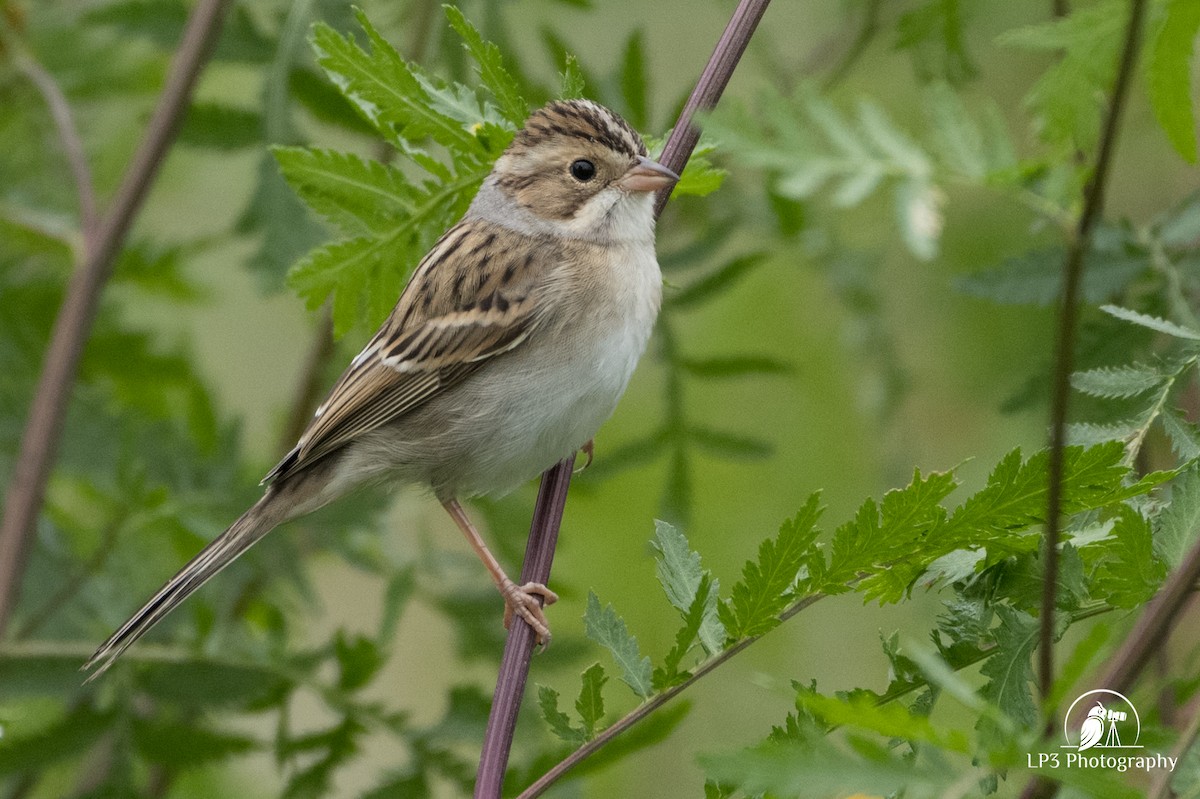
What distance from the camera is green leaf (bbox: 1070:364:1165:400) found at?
179 centimetres

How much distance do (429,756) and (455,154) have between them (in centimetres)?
139

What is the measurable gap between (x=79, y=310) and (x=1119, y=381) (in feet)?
7.39

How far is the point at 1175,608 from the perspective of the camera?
121cm

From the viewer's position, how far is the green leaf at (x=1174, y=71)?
4.59 feet

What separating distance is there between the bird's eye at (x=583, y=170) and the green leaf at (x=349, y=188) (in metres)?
0.74

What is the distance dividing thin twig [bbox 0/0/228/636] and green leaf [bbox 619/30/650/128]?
3.01ft

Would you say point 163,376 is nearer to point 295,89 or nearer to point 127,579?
point 127,579

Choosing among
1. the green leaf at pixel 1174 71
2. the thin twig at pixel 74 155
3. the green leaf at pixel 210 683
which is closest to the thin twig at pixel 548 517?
the green leaf at pixel 1174 71

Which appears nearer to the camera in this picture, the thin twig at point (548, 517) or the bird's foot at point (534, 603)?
the thin twig at point (548, 517)

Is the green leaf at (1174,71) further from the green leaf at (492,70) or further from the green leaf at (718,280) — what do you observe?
the green leaf at (718,280)

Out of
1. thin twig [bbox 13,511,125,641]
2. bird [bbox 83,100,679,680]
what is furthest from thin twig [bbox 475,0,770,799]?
thin twig [bbox 13,511,125,641]

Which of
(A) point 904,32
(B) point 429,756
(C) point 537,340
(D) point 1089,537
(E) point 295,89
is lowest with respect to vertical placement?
(B) point 429,756

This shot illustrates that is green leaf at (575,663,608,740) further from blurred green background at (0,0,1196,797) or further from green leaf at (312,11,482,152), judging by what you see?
blurred green background at (0,0,1196,797)

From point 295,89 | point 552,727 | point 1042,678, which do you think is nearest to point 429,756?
point 552,727
